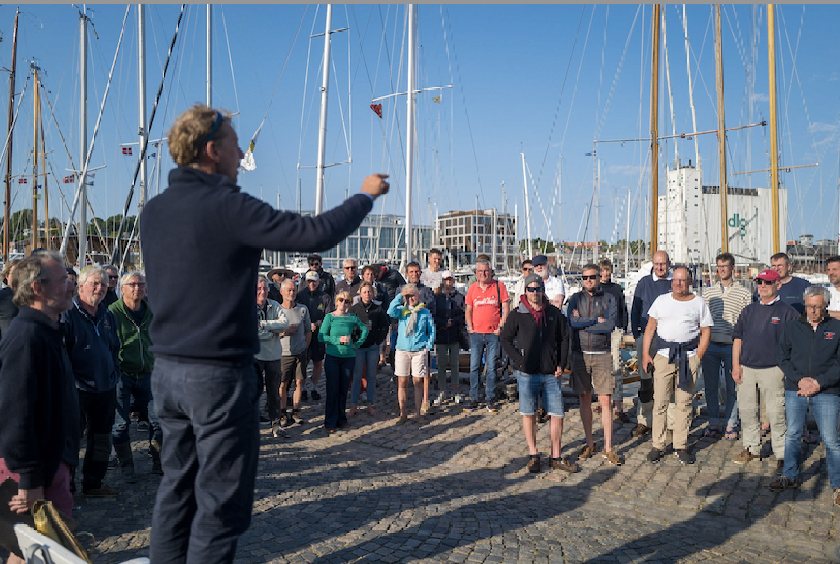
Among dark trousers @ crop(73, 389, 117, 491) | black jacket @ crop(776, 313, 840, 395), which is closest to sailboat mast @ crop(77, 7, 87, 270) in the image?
dark trousers @ crop(73, 389, 117, 491)

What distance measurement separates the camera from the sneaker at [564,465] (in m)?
6.57

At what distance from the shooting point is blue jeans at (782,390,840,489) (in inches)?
225

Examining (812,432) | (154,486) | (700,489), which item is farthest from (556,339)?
(154,486)

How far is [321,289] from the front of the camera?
10.3 m

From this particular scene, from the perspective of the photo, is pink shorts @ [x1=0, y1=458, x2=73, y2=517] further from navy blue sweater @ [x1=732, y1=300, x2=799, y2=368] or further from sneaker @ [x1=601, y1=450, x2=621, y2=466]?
navy blue sweater @ [x1=732, y1=300, x2=799, y2=368]

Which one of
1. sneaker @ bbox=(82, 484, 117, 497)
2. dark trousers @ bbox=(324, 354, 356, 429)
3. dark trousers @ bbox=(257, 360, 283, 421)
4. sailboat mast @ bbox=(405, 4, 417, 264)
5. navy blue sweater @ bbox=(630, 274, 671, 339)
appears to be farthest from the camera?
sailboat mast @ bbox=(405, 4, 417, 264)

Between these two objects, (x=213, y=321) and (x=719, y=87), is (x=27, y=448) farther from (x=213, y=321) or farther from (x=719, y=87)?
(x=719, y=87)

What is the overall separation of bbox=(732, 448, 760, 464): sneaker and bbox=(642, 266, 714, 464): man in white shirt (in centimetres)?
50

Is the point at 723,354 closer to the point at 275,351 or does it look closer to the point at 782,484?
the point at 782,484

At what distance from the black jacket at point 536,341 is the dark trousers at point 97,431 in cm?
413

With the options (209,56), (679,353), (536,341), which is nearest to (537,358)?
(536,341)

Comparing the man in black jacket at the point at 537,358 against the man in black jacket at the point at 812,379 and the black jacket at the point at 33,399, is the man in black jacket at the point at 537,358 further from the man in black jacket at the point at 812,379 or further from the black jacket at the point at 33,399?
the black jacket at the point at 33,399

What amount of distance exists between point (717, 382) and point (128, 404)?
288 inches

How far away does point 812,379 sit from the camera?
5812 mm
